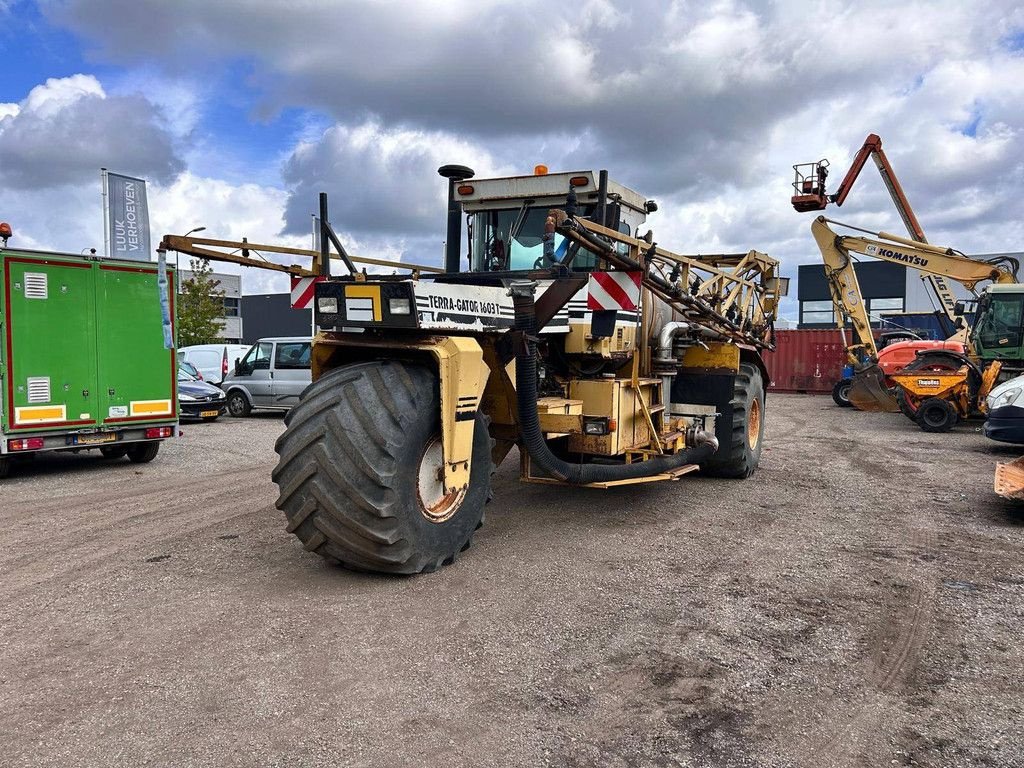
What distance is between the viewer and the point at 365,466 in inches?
176

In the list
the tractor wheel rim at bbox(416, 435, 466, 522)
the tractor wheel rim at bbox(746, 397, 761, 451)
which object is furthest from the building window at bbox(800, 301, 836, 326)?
the tractor wheel rim at bbox(416, 435, 466, 522)

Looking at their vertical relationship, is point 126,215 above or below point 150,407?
above

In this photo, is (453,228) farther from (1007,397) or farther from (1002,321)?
(1002,321)

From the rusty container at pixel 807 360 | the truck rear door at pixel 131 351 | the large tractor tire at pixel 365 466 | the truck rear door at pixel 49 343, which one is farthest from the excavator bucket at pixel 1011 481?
the rusty container at pixel 807 360

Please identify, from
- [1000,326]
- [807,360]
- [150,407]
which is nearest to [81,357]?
[150,407]

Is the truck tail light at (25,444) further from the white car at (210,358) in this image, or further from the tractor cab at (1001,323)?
the tractor cab at (1001,323)

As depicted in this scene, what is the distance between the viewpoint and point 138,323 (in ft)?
34.0

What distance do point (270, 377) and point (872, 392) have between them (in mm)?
12604

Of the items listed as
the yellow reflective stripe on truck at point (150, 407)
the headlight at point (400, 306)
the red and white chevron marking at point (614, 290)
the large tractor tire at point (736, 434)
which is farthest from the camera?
the yellow reflective stripe on truck at point (150, 407)

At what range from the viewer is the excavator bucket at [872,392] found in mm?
16703

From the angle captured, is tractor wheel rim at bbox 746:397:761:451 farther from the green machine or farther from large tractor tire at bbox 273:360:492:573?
the green machine

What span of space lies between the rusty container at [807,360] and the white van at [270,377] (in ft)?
50.7

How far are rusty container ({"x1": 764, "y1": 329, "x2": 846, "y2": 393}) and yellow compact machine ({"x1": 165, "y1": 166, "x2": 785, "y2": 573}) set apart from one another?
712 inches

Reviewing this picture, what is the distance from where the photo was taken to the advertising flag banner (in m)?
16.4
